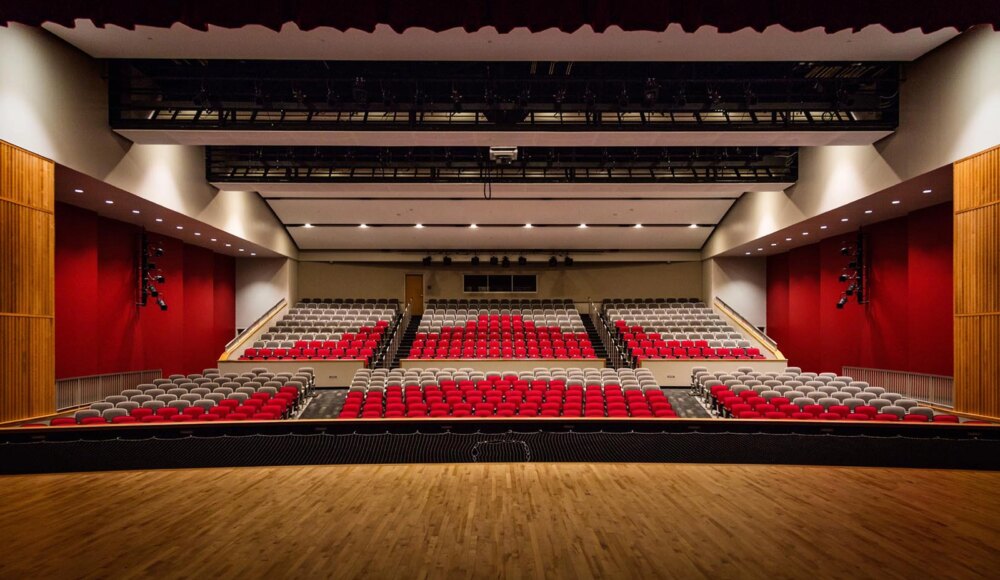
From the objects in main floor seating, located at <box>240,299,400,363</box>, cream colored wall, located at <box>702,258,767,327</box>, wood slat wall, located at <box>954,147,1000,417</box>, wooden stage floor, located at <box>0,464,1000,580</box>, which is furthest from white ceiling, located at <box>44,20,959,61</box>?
cream colored wall, located at <box>702,258,767,327</box>

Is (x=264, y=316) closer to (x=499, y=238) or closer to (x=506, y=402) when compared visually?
(x=499, y=238)

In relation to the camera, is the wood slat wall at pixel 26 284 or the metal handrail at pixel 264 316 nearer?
the wood slat wall at pixel 26 284

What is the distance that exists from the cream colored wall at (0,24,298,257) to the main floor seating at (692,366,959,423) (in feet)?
30.3

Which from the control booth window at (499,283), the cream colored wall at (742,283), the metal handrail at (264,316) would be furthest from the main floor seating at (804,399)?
the metal handrail at (264,316)

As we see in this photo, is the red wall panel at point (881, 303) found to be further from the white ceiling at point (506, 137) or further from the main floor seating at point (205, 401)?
the main floor seating at point (205, 401)

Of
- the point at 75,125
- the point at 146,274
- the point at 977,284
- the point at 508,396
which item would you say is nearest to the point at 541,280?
the point at 508,396

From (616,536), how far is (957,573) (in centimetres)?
173

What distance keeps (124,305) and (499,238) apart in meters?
9.46

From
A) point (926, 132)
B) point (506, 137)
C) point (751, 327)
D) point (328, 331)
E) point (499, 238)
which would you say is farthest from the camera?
point (499, 238)

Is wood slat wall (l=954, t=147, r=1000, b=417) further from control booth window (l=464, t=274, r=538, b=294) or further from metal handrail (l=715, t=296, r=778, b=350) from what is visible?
control booth window (l=464, t=274, r=538, b=294)

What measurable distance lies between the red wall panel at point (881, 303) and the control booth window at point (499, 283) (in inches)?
301

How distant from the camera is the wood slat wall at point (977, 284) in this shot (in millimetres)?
6320

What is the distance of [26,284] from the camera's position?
20.6ft

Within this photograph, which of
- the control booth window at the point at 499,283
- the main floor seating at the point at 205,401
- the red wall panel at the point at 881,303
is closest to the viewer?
the main floor seating at the point at 205,401
